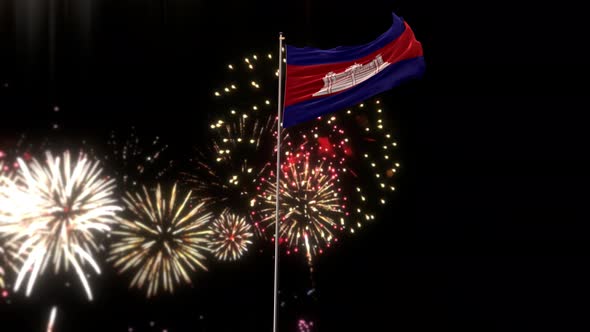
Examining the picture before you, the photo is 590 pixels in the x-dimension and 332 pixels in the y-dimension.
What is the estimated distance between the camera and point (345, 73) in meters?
6.93

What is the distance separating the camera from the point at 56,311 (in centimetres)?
1936

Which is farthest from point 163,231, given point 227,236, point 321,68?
point 321,68

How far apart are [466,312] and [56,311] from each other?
15.6 metres

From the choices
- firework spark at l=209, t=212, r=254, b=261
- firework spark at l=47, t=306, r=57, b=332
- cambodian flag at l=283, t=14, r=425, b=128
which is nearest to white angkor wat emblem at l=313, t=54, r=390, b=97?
cambodian flag at l=283, t=14, r=425, b=128

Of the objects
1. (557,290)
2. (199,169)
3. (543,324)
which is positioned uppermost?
(199,169)

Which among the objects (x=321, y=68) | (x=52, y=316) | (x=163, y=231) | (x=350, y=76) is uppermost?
(x=163, y=231)

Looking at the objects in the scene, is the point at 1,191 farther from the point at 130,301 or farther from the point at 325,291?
the point at 325,291

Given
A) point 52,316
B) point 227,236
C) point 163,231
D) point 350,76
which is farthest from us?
point 52,316

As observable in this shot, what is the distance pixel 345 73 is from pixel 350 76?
82 millimetres

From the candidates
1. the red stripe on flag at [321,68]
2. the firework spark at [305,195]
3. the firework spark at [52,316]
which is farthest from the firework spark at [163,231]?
the red stripe on flag at [321,68]

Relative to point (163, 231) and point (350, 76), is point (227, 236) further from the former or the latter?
point (350, 76)

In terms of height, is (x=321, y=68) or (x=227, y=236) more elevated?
(x=227, y=236)

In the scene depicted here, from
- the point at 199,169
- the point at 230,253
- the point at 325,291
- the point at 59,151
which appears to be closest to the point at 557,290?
the point at 325,291

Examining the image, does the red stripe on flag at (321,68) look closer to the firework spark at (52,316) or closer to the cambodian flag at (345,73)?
the cambodian flag at (345,73)
